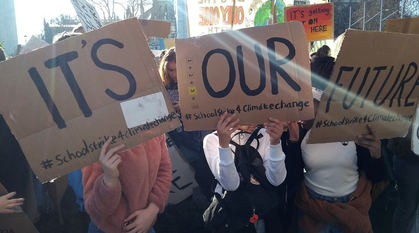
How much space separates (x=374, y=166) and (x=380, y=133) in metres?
0.33

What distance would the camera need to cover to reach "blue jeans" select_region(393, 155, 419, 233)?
99.0 inches

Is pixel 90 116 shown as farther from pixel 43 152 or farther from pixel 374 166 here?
pixel 374 166

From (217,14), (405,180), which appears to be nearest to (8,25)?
(217,14)

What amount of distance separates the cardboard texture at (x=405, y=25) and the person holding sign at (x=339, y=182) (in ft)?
6.40

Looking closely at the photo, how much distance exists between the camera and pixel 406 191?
2582 mm

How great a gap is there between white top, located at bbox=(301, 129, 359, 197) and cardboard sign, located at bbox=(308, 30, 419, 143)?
29cm

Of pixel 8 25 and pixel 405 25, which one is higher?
pixel 8 25

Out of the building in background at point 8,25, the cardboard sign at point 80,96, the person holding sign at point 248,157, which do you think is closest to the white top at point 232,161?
the person holding sign at point 248,157

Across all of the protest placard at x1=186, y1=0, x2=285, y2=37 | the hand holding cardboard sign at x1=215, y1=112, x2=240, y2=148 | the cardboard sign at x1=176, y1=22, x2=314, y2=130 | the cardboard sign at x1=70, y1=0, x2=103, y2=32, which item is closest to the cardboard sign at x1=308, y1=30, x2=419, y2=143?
the cardboard sign at x1=176, y1=22, x2=314, y2=130

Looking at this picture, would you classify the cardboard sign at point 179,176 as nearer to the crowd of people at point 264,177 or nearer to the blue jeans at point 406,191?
the crowd of people at point 264,177

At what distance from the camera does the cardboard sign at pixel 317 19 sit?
5.16 meters

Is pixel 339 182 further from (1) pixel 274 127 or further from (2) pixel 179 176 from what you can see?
(2) pixel 179 176

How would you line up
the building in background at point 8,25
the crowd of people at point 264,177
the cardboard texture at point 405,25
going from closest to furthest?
1. the crowd of people at point 264,177
2. the cardboard texture at point 405,25
3. the building in background at point 8,25

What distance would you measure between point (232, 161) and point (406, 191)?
164 centimetres
